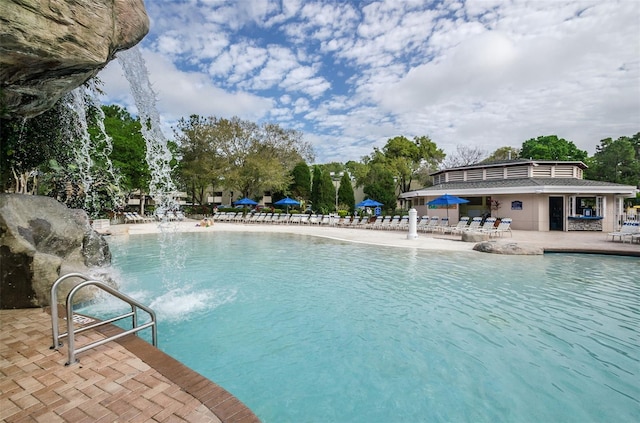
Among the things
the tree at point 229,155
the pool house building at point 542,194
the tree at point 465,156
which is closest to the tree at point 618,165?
the tree at point 465,156

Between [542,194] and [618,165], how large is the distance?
1199 inches

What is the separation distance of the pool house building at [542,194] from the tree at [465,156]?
18.8m

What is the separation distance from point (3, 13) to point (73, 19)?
0.64m

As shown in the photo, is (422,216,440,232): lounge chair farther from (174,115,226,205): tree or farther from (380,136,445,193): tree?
(174,115,226,205): tree

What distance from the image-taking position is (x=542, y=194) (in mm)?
19891

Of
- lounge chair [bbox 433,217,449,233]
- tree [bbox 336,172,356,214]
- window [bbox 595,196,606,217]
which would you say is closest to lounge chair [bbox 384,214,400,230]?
lounge chair [bbox 433,217,449,233]

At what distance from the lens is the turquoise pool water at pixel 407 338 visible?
10.4 ft

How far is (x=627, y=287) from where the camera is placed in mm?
7473

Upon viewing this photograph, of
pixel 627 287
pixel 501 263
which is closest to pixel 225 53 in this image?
pixel 501 263

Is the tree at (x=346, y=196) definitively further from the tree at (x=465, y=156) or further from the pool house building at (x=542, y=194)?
the tree at (x=465, y=156)

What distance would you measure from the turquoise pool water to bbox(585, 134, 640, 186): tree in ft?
134

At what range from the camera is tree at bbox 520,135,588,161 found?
41.8 metres

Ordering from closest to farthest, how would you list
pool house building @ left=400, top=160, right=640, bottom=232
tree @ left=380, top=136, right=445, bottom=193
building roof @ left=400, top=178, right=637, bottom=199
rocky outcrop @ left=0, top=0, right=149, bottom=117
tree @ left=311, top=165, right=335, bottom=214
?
rocky outcrop @ left=0, top=0, right=149, bottom=117 < building roof @ left=400, top=178, right=637, bottom=199 < pool house building @ left=400, top=160, right=640, bottom=232 < tree @ left=380, top=136, right=445, bottom=193 < tree @ left=311, top=165, right=335, bottom=214

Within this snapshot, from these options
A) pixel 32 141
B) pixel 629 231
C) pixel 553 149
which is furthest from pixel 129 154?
pixel 553 149
